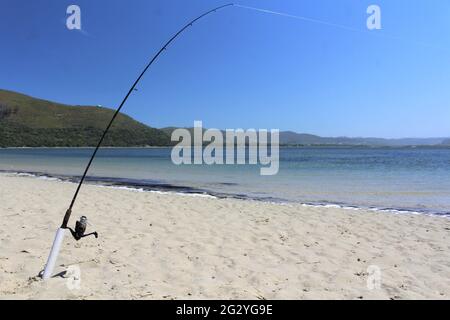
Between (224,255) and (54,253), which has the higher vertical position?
(54,253)

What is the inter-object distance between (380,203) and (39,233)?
13.3 m

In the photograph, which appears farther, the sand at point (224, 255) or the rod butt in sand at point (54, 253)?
the sand at point (224, 255)

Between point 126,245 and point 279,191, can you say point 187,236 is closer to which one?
point 126,245

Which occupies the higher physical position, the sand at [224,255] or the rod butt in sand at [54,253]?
the rod butt in sand at [54,253]

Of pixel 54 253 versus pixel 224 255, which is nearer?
pixel 54 253

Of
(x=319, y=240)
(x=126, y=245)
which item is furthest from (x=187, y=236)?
(x=319, y=240)

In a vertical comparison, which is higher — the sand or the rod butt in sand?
the rod butt in sand

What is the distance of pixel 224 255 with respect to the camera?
718 cm

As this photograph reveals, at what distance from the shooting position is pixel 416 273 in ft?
21.2

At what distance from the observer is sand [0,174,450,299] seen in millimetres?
5307

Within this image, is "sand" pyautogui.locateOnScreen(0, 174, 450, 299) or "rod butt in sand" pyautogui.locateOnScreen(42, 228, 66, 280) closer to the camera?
"rod butt in sand" pyautogui.locateOnScreen(42, 228, 66, 280)

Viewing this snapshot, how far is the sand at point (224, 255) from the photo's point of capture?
5307mm
